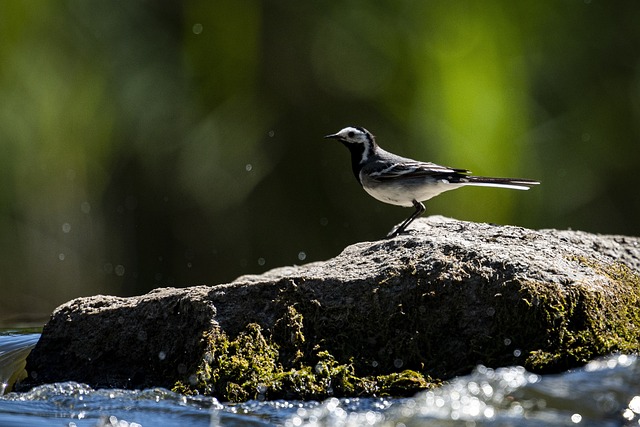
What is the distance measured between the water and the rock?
0.09 m

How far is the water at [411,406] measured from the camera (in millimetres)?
2885

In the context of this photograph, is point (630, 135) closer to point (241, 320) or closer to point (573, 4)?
point (573, 4)

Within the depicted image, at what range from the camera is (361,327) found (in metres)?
3.71

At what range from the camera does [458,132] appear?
23.9 ft

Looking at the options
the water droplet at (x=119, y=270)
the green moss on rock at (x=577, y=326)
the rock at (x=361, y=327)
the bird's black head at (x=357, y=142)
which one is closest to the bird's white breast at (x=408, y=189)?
the bird's black head at (x=357, y=142)

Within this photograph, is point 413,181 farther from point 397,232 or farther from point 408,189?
point 397,232

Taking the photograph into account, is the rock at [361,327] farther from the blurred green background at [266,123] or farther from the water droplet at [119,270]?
the water droplet at [119,270]

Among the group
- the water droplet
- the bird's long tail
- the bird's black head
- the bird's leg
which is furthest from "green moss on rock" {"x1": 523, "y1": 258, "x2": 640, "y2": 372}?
the water droplet

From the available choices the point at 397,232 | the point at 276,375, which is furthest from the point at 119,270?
the point at 276,375

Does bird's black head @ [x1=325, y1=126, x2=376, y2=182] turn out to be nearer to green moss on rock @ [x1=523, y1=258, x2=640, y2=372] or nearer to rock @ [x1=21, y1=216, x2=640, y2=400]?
rock @ [x1=21, y1=216, x2=640, y2=400]

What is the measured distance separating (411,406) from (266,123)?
598cm

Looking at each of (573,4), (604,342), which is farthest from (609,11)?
(604,342)

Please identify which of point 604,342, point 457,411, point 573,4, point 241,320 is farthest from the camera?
point 573,4

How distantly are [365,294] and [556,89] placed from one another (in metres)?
5.39
